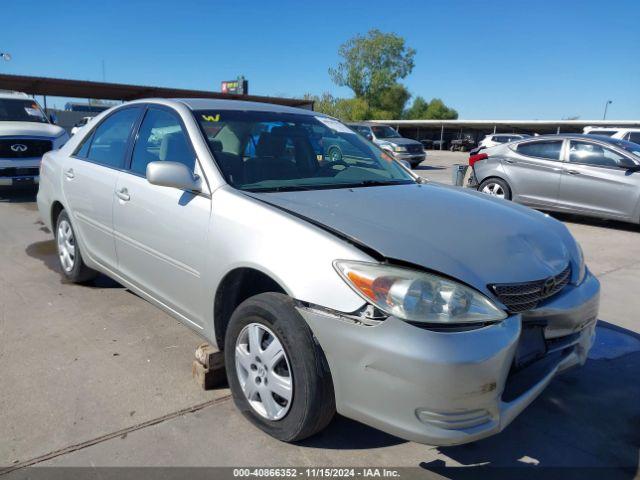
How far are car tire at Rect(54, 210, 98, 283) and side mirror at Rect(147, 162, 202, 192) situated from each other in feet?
6.36

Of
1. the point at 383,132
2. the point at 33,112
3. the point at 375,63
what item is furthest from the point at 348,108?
the point at 33,112

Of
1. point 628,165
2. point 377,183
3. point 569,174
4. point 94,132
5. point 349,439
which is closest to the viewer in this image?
point 349,439

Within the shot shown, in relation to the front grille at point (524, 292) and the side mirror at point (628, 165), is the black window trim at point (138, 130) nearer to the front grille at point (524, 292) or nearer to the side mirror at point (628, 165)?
the front grille at point (524, 292)

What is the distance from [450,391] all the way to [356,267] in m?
0.60

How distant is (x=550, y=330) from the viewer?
2.36 m

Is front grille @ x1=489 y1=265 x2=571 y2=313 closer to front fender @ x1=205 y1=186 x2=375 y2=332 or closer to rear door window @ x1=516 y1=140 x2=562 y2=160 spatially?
front fender @ x1=205 y1=186 x2=375 y2=332

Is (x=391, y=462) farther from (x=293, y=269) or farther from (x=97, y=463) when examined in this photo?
(x=97, y=463)

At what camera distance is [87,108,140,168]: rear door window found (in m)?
3.72

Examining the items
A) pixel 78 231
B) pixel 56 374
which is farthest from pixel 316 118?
pixel 56 374

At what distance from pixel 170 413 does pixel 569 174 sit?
25.6 feet

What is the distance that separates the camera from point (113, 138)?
3.91 metres

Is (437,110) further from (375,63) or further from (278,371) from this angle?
(278,371)

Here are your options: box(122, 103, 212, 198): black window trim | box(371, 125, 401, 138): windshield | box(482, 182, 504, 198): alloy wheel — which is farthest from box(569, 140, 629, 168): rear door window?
box(371, 125, 401, 138): windshield

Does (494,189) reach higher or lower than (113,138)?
lower
